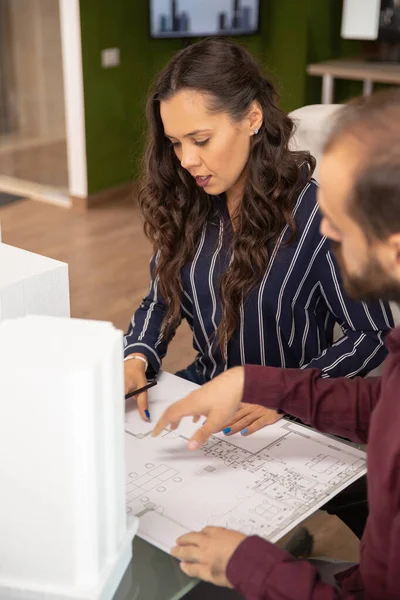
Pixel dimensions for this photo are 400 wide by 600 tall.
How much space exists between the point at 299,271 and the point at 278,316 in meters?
0.10

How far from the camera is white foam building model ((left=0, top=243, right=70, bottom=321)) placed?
109 cm

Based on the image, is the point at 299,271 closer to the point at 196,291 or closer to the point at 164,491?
the point at 196,291

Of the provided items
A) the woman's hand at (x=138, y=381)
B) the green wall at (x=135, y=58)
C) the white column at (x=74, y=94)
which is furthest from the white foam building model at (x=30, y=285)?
the white column at (x=74, y=94)

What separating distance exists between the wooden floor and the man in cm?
205

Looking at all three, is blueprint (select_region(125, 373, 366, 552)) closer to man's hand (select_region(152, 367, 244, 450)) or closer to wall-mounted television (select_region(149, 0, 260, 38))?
man's hand (select_region(152, 367, 244, 450))

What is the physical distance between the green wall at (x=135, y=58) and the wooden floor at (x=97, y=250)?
0.36 m

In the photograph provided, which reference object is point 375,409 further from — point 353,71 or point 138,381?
point 353,71

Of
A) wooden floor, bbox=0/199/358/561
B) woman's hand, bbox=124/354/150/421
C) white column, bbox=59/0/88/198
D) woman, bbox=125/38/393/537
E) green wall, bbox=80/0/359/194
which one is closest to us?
woman's hand, bbox=124/354/150/421

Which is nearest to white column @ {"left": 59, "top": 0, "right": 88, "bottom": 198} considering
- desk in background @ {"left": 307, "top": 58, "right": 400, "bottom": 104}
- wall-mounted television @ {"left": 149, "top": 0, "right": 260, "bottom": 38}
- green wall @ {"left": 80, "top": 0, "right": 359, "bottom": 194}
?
green wall @ {"left": 80, "top": 0, "right": 359, "bottom": 194}

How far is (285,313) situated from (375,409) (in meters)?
0.68

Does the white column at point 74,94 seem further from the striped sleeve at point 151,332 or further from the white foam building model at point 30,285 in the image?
the white foam building model at point 30,285

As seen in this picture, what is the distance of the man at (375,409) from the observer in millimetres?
757

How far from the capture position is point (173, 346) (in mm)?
3199

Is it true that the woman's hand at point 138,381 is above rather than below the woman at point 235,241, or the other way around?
A: below
